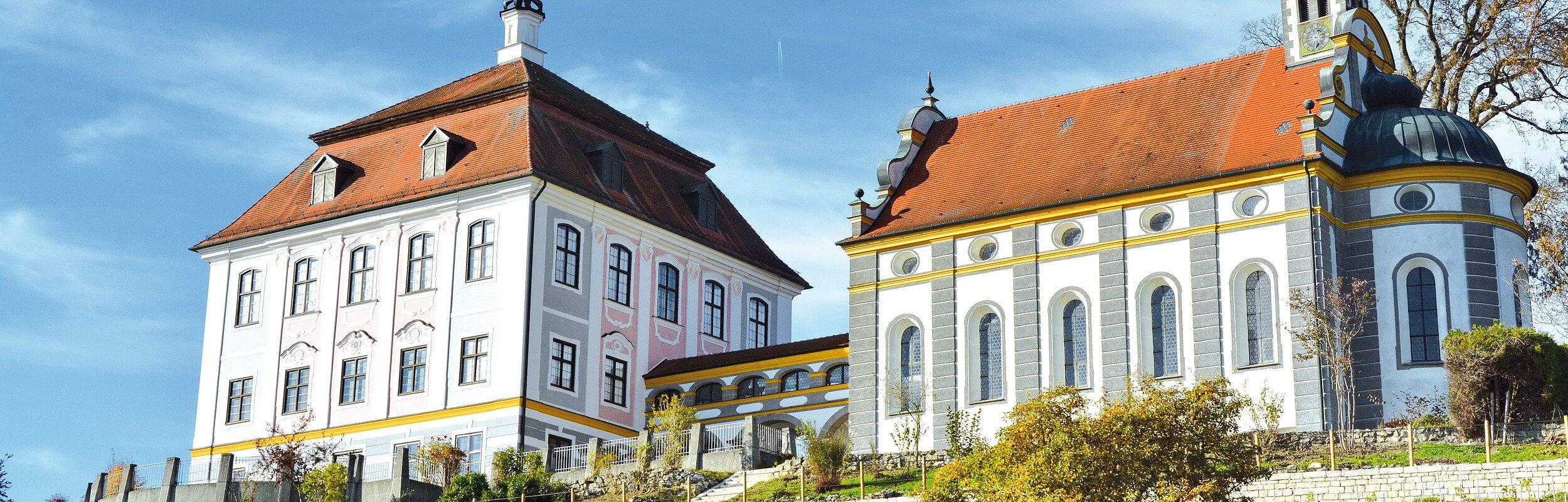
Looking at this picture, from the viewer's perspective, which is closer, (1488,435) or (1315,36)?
(1488,435)

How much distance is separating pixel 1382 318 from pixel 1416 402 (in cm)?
211

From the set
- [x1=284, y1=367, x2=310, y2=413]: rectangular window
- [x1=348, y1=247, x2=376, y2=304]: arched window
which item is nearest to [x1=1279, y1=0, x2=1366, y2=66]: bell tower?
[x1=348, y1=247, x2=376, y2=304]: arched window

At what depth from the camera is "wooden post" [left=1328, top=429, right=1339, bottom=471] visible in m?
36.2

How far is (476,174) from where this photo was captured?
52.4 meters

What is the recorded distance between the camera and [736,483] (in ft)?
141

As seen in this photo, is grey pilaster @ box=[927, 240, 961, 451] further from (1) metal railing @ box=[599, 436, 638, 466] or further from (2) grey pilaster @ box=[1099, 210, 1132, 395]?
(1) metal railing @ box=[599, 436, 638, 466]

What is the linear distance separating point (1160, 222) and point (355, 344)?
69.9 ft

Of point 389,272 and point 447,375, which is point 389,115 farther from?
point 447,375

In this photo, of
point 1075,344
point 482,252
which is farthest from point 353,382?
point 1075,344

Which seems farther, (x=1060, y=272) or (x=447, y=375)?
(x=447, y=375)

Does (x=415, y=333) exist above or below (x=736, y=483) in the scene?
above

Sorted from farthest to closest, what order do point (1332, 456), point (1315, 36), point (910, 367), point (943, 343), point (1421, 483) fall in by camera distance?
point (910, 367) → point (943, 343) → point (1315, 36) → point (1332, 456) → point (1421, 483)

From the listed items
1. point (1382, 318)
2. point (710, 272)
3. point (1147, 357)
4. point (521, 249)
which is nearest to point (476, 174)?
point (521, 249)

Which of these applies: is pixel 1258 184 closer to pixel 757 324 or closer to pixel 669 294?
pixel 669 294
